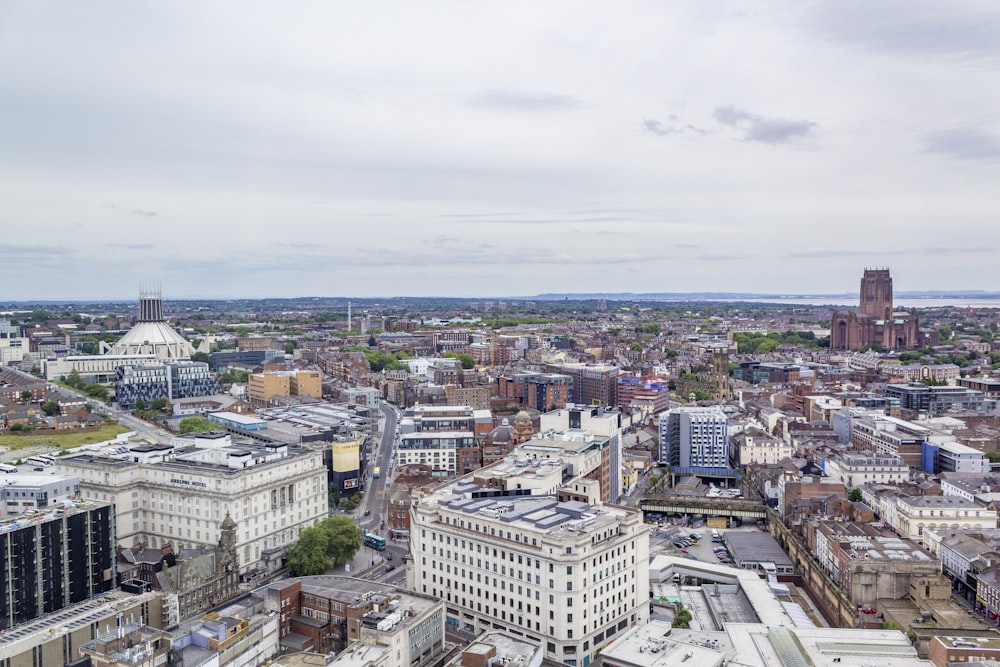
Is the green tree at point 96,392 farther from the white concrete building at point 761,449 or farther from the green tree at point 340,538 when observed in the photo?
the white concrete building at point 761,449

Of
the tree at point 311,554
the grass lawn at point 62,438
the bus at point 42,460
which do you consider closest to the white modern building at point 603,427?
the tree at point 311,554

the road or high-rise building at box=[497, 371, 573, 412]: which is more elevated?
high-rise building at box=[497, 371, 573, 412]

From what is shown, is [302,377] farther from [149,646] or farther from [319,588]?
[149,646]

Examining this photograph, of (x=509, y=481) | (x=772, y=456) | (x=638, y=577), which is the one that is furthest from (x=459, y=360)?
(x=638, y=577)

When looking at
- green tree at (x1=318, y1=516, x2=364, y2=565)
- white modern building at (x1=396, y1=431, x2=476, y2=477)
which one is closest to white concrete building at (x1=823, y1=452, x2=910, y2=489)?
white modern building at (x1=396, y1=431, x2=476, y2=477)

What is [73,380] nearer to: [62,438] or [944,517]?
[62,438]

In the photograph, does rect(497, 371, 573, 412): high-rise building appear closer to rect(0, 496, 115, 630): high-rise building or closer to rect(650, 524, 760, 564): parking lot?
rect(650, 524, 760, 564): parking lot
